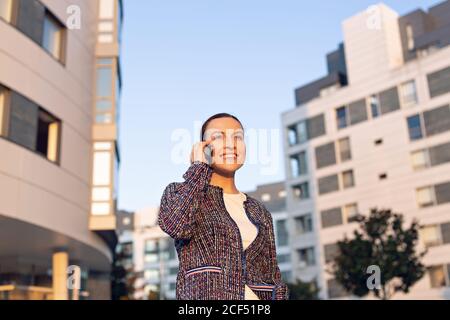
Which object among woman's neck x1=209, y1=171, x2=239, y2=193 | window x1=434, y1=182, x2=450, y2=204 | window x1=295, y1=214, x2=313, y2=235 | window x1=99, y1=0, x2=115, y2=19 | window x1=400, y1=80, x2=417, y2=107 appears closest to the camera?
woman's neck x1=209, y1=171, x2=239, y2=193

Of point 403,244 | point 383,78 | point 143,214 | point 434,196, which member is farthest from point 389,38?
point 143,214

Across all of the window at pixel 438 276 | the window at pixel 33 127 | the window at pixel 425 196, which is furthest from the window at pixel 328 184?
the window at pixel 33 127

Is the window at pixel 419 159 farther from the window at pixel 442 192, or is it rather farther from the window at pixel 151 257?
the window at pixel 151 257

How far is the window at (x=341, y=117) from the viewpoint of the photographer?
50906 millimetres

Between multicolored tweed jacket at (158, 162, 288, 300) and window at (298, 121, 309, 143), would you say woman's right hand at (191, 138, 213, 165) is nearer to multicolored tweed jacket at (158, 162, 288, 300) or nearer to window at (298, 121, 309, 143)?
multicolored tweed jacket at (158, 162, 288, 300)

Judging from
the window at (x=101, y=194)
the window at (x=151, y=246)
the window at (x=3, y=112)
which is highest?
the window at (x=151, y=246)

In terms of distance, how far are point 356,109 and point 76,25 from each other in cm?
3386

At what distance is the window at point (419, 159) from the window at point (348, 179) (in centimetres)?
578

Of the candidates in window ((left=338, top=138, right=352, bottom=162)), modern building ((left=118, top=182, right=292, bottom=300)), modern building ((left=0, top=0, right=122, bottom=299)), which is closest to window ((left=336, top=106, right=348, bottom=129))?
window ((left=338, top=138, right=352, bottom=162))

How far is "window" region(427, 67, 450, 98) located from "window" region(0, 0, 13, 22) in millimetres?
34841

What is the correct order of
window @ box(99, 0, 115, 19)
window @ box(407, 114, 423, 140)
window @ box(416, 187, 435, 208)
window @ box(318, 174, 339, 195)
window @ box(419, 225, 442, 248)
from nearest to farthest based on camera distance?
window @ box(99, 0, 115, 19)
window @ box(419, 225, 442, 248)
window @ box(416, 187, 435, 208)
window @ box(407, 114, 423, 140)
window @ box(318, 174, 339, 195)

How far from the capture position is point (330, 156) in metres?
51.0

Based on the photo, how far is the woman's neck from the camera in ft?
10.0

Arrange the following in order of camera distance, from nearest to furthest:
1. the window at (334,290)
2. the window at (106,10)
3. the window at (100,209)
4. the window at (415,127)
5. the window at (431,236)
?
the window at (100,209) → the window at (106,10) → the window at (431,236) → the window at (415,127) → the window at (334,290)
